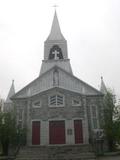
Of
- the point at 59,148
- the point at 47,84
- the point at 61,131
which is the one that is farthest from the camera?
the point at 47,84

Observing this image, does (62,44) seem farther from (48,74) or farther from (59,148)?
(59,148)

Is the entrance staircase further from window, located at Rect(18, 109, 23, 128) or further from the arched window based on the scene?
the arched window

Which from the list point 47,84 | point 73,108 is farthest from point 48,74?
point 73,108

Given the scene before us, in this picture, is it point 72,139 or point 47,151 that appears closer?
point 47,151

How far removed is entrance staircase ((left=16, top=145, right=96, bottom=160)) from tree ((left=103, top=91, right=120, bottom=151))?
8.25ft

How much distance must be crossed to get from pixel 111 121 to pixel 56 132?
5.34 meters

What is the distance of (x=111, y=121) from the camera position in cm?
2042

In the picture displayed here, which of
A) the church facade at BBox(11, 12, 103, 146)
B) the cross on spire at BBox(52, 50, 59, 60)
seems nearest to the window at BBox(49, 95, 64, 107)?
the church facade at BBox(11, 12, 103, 146)

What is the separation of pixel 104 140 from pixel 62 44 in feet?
51.7

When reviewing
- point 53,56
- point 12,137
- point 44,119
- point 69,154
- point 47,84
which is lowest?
point 69,154

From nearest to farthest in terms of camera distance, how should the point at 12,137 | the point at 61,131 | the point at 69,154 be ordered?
→ the point at 69,154 < the point at 12,137 < the point at 61,131

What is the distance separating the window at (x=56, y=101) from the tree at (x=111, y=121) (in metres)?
4.44

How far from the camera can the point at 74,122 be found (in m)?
21.2

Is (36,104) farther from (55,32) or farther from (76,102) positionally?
(55,32)
